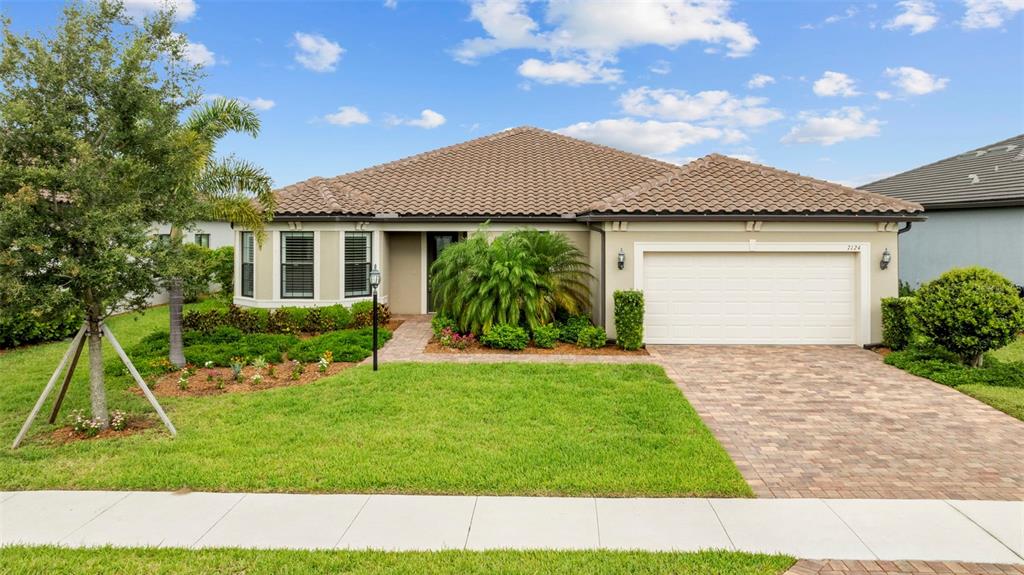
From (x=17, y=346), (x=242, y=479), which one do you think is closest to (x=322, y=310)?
(x=17, y=346)

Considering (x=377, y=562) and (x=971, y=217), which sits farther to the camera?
(x=971, y=217)

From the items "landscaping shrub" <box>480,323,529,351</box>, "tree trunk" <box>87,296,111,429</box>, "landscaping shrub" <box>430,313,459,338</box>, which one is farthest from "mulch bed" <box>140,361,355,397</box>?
"landscaping shrub" <box>480,323,529,351</box>

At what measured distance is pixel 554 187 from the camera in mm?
15906

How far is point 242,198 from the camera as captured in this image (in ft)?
36.1

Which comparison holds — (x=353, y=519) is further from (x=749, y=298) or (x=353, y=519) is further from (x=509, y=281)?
(x=749, y=298)

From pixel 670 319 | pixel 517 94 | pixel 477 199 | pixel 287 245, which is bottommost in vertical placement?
pixel 670 319

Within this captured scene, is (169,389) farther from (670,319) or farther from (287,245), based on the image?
(670,319)

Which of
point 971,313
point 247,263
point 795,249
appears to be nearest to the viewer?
point 971,313

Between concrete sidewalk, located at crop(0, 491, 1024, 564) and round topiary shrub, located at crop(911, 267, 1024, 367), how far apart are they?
19.4 feet

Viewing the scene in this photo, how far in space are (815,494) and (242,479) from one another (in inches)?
203

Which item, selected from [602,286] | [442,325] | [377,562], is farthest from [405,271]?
[377,562]

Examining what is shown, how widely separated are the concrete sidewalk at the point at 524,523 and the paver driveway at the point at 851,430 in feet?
1.29

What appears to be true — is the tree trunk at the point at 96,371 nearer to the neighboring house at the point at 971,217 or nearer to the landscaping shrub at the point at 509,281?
the landscaping shrub at the point at 509,281

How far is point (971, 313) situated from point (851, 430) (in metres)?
4.75
